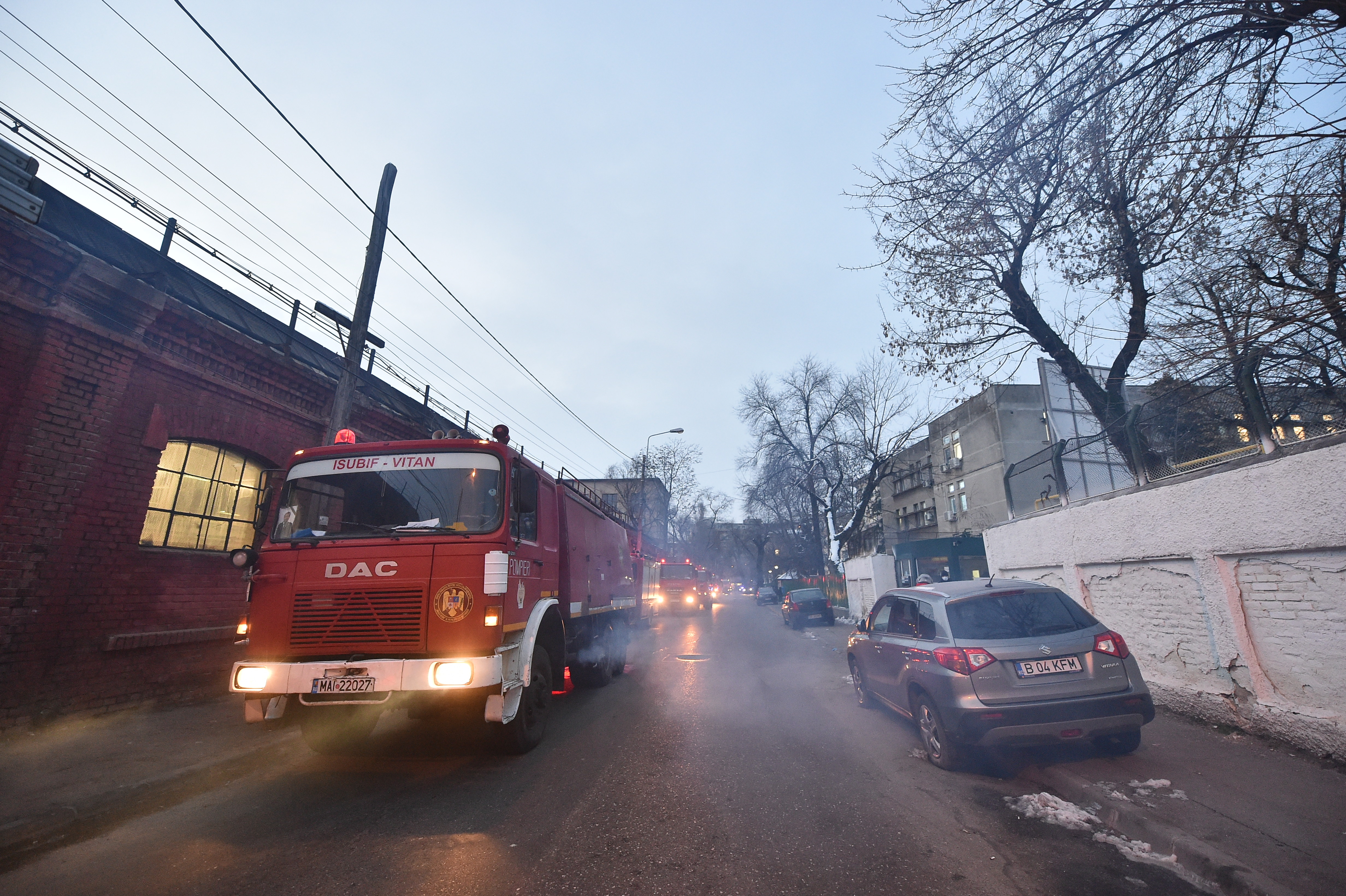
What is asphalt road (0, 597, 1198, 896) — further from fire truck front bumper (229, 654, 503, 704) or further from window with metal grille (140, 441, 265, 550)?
window with metal grille (140, 441, 265, 550)

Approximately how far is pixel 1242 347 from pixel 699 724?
606 cm

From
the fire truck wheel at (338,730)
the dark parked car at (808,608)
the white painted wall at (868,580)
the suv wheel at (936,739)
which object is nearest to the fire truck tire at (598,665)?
the fire truck wheel at (338,730)

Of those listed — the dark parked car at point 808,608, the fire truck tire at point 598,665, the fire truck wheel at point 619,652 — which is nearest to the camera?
the fire truck tire at point 598,665

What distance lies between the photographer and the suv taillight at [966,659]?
185 inches

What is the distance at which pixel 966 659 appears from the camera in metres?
4.77

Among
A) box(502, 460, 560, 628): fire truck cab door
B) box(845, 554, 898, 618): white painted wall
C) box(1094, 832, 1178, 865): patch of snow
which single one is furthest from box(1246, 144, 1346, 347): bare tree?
box(845, 554, 898, 618): white painted wall

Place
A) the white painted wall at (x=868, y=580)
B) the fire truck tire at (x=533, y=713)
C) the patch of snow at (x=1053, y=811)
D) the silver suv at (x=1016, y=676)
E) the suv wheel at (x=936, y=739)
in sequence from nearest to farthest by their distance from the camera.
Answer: the patch of snow at (x=1053, y=811)
the silver suv at (x=1016, y=676)
the suv wheel at (x=936, y=739)
the fire truck tire at (x=533, y=713)
the white painted wall at (x=868, y=580)

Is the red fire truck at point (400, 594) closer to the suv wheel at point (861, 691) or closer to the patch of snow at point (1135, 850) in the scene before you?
the suv wheel at point (861, 691)

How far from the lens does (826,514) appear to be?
35.0 m


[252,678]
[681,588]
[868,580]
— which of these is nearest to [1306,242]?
[252,678]

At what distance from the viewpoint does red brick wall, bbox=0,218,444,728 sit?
18.8 feet

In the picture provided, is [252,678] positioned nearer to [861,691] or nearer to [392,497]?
[392,497]

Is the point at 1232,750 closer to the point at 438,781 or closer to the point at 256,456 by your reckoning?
the point at 438,781

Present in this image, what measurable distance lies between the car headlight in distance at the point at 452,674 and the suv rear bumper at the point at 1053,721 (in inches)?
154
